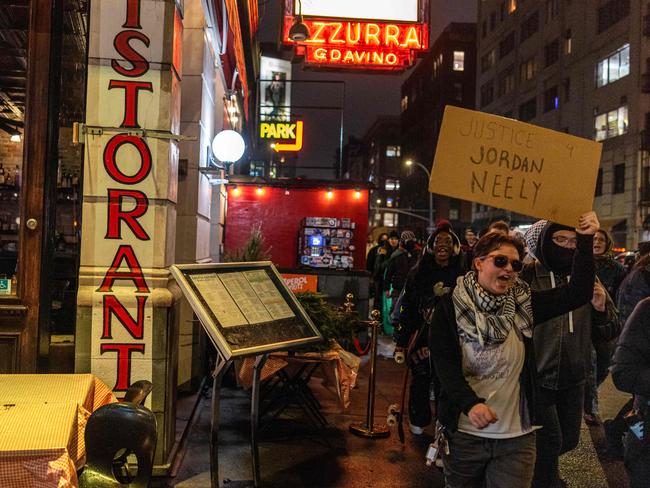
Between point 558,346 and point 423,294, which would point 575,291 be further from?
point 423,294

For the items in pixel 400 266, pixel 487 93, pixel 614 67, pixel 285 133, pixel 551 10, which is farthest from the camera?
pixel 487 93

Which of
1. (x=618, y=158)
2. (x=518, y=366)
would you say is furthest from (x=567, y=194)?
(x=618, y=158)

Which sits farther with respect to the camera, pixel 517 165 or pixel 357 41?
pixel 357 41

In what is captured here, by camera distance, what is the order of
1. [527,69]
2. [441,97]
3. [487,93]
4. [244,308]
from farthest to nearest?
1. [441,97]
2. [487,93]
3. [527,69]
4. [244,308]

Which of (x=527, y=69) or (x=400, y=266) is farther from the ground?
(x=527, y=69)

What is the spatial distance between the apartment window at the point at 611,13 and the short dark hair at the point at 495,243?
37.8 m

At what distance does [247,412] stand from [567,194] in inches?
194

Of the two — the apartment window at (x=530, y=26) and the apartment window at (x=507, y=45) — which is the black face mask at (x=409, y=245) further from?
the apartment window at (x=507, y=45)

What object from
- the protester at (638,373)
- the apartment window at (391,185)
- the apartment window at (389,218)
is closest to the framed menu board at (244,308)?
the protester at (638,373)

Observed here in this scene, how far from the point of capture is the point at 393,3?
11.4 metres

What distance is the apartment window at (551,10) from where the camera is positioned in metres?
45.1

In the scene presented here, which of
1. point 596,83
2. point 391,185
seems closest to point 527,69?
point 596,83

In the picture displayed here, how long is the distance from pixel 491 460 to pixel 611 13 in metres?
40.5

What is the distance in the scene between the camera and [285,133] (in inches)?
925
